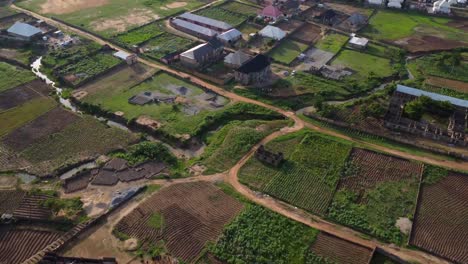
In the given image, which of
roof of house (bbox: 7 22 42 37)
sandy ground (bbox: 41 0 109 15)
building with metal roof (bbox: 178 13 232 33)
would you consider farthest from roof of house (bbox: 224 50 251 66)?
sandy ground (bbox: 41 0 109 15)

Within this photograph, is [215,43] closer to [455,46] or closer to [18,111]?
[18,111]

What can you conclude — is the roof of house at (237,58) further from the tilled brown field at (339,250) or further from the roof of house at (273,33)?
the tilled brown field at (339,250)

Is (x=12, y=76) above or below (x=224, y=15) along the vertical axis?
below

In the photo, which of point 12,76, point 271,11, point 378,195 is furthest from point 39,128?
point 271,11

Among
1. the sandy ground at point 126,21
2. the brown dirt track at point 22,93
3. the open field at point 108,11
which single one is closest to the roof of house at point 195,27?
the open field at point 108,11

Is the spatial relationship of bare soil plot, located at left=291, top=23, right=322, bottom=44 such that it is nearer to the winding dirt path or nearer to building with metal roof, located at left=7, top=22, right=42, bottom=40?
the winding dirt path

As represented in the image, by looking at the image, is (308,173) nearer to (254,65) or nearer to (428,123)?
(428,123)

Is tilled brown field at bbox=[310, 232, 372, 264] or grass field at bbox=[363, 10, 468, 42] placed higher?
grass field at bbox=[363, 10, 468, 42]
